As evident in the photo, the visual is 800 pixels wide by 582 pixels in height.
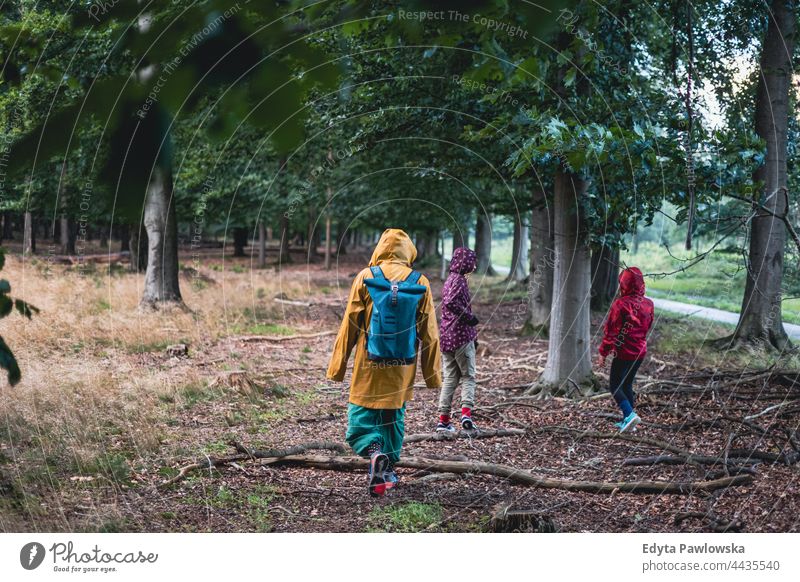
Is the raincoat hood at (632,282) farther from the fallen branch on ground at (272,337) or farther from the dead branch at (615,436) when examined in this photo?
the fallen branch on ground at (272,337)

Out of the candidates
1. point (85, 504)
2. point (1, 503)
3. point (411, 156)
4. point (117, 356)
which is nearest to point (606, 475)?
point (85, 504)

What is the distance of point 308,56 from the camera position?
6.72ft

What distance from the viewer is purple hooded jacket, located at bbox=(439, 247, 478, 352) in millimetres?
5812

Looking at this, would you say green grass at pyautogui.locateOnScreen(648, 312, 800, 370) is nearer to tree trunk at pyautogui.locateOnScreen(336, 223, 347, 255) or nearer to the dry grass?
tree trunk at pyautogui.locateOnScreen(336, 223, 347, 255)

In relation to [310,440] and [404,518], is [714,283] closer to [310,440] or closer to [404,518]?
[310,440]

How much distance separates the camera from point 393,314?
4141 mm

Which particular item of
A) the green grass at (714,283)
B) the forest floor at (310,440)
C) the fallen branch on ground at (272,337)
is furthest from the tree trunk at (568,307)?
the fallen branch on ground at (272,337)

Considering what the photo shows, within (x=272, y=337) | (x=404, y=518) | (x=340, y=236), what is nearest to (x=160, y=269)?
(x=272, y=337)

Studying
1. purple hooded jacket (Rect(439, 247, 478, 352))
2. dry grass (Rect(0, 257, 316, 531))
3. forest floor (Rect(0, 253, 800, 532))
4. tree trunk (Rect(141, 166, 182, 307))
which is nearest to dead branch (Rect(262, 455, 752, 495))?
forest floor (Rect(0, 253, 800, 532))

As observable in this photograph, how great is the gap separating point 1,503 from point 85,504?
0.42m

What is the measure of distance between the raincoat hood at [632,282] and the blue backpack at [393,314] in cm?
221

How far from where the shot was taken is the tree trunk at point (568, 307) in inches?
273

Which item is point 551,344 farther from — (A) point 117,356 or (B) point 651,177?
(A) point 117,356

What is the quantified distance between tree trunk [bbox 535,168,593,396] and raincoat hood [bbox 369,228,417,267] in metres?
3.05
